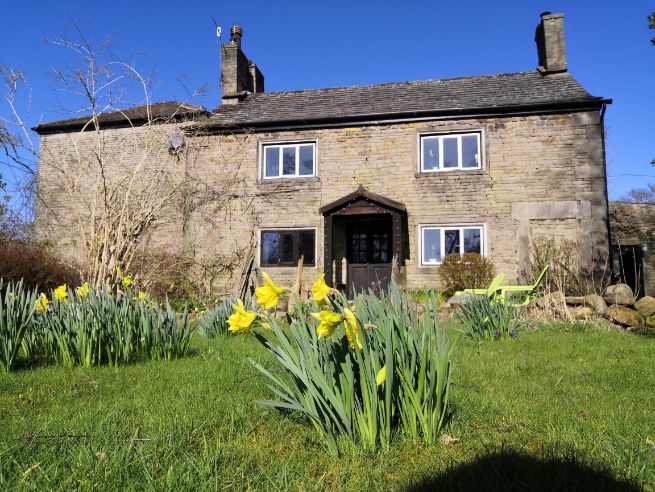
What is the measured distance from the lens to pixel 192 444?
7.50 ft

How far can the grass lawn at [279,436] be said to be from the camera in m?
1.86

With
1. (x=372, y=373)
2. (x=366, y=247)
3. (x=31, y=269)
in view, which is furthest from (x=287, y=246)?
(x=372, y=373)

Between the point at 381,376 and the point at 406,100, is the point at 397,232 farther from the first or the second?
the point at 381,376

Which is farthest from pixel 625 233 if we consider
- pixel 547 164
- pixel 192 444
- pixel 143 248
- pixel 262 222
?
pixel 192 444

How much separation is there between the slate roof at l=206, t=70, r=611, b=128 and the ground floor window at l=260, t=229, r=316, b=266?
139 inches

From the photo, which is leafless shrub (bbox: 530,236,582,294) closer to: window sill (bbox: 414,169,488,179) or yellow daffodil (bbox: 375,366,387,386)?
window sill (bbox: 414,169,488,179)

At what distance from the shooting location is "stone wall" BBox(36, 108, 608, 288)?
41.5ft

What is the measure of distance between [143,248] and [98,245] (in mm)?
8220

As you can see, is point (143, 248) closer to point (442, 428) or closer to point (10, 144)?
point (10, 144)

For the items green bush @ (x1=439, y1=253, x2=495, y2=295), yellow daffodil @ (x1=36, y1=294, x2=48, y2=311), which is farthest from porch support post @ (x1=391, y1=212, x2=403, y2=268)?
→ yellow daffodil @ (x1=36, y1=294, x2=48, y2=311)

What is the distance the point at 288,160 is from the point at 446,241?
566cm

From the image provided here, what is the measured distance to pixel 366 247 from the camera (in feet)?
48.4

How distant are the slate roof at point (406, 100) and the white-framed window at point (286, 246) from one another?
3.48 m

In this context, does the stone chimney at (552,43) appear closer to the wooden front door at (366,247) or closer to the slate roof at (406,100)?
the slate roof at (406,100)
